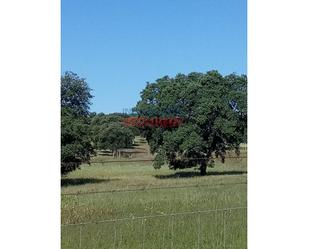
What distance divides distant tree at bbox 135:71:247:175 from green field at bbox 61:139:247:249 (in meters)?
0.07

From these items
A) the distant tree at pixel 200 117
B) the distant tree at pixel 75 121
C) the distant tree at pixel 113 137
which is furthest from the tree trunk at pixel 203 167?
the distant tree at pixel 75 121

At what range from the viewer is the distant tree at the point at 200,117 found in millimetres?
1899

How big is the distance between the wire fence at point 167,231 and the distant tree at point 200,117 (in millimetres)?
219

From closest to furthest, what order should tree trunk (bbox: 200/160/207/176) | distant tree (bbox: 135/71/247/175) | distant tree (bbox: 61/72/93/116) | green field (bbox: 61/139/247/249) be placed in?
distant tree (bbox: 61/72/93/116) < green field (bbox: 61/139/247/249) < distant tree (bbox: 135/71/247/175) < tree trunk (bbox: 200/160/207/176)

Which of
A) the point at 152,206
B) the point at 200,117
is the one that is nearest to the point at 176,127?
the point at 200,117

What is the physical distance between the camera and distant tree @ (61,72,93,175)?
1.51 meters

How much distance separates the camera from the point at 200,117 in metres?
2.06

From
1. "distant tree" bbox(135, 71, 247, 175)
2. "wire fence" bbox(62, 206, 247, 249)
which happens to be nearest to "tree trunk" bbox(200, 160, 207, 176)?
"distant tree" bbox(135, 71, 247, 175)

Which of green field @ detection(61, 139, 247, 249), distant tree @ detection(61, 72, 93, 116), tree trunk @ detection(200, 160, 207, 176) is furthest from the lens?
tree trunk @ detection(200, 160, 207, 176)

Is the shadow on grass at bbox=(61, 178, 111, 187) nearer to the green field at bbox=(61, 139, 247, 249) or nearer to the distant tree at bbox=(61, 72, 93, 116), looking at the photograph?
the green field at bbox=(61, 139, 247, 249)
